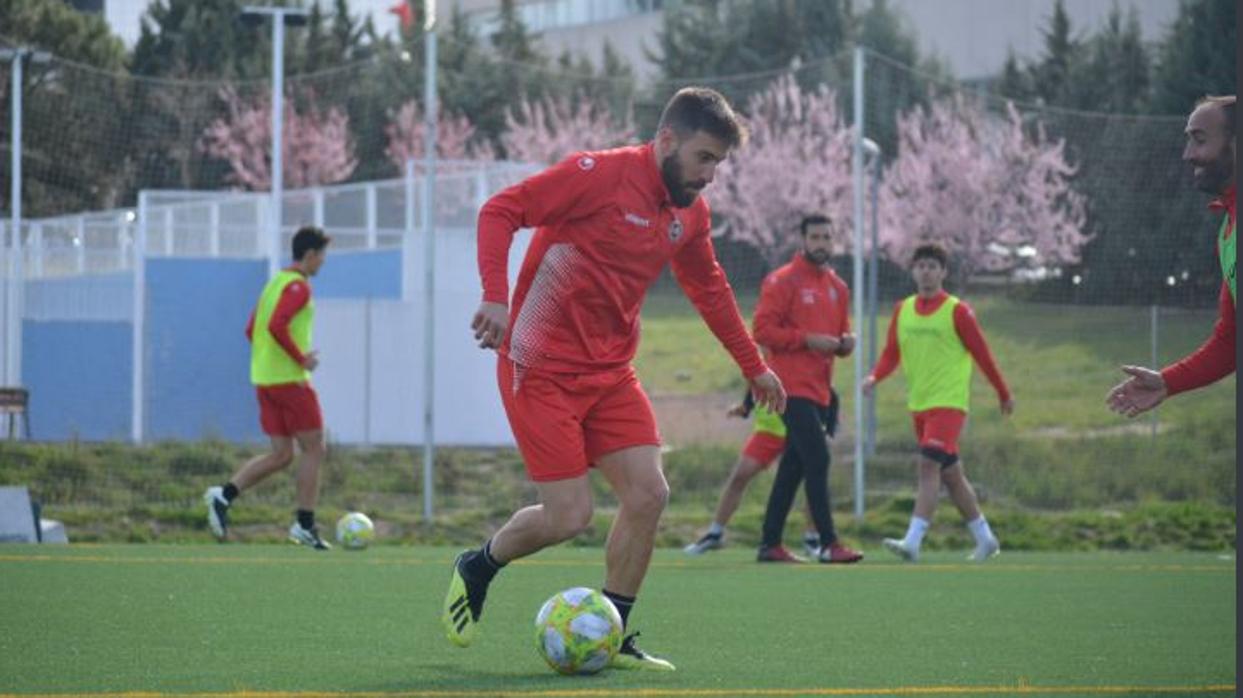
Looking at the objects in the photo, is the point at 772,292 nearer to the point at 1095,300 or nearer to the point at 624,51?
the point at 1095,300

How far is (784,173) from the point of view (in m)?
29.9

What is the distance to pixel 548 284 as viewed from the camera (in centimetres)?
838

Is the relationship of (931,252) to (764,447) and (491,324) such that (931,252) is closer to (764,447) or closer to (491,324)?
(764,447)

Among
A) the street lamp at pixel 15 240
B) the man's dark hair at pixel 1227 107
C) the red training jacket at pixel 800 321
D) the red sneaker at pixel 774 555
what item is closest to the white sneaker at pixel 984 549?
the red sneaker at pixel 774 555

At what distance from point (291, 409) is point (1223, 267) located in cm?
922

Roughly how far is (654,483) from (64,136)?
2178cm

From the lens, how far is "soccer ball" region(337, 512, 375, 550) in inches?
636

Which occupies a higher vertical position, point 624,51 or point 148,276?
point 624,51

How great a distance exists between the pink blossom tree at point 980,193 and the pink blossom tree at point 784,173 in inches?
37.0

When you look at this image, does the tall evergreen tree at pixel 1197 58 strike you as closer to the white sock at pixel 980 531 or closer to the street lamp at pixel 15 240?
the street lamp at pixel 15 240

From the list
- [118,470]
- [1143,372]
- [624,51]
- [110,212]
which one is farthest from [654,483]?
[624,51]

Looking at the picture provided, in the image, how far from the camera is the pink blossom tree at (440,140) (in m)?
36.7

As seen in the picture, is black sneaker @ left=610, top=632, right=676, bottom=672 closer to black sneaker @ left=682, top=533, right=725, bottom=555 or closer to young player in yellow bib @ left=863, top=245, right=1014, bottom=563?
young player in yellow bib @ left=863, top=245, right=1014, bottom=563

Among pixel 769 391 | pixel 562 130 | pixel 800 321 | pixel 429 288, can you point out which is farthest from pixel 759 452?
pixel 562 130
